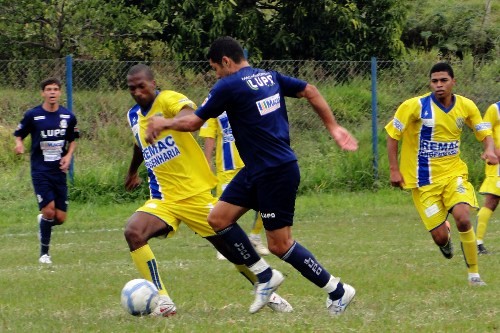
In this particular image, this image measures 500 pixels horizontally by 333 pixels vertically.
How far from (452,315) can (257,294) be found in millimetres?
1358

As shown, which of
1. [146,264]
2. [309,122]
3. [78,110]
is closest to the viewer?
[146,264]

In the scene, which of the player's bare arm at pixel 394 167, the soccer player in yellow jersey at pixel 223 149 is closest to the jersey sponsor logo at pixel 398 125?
the player's bare arm at pixel 394 167

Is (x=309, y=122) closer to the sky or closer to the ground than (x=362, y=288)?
closer to the ground

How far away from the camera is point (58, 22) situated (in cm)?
1995

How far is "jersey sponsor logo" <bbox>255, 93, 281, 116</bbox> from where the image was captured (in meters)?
6.67

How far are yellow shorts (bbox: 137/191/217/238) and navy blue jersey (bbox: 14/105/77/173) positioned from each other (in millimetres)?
3794

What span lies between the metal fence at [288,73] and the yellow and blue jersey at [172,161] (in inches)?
340

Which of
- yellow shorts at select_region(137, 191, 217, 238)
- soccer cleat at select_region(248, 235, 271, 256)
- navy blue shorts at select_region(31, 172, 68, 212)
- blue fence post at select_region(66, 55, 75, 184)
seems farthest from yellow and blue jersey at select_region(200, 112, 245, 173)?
blue fence post at select_region(66, 55, 75, 184)

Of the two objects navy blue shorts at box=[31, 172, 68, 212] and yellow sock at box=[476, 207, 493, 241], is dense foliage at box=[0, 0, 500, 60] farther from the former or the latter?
yellow sock at box=[476, 207, 493, 241]

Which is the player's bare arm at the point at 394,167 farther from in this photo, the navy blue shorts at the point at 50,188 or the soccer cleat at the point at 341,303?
the navy blue shorts at the point at 50,188

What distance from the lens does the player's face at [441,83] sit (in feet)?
28.7

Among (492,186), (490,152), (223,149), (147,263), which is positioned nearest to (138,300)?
(147,263)

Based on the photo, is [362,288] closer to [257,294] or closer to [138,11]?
[257,294]

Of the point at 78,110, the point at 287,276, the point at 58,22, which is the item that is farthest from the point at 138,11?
the point at 287,276
